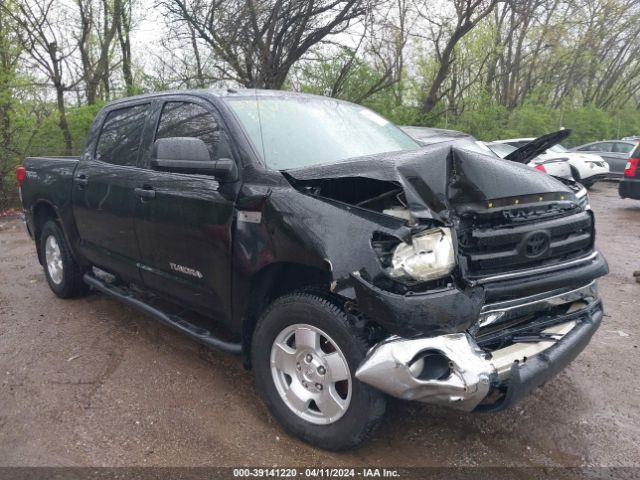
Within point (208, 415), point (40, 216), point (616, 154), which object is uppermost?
point (40, 216)

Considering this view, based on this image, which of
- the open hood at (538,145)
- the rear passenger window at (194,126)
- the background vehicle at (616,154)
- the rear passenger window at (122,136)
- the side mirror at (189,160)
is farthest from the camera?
the background vehicle at (616,154)

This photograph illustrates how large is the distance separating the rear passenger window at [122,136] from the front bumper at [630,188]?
407 inches

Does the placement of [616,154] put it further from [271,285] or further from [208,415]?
[208,415]

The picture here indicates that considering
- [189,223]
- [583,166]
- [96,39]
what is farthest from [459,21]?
[189,223]

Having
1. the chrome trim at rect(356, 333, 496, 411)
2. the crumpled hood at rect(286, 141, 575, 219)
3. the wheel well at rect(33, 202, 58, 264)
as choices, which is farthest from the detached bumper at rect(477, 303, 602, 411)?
the wheel well at rect(33, 202, 58, 264)

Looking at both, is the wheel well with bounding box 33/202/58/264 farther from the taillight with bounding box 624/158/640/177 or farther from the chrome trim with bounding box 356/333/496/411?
the taillight with bounding box 624/158/640/177

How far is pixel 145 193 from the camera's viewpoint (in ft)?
12.0

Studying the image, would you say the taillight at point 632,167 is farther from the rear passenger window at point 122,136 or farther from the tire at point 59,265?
the tire at point 59,265

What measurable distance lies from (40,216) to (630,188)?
428 inches

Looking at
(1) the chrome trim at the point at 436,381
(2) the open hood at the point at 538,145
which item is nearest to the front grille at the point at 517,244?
(1) the chrome trim at the point at 436,381

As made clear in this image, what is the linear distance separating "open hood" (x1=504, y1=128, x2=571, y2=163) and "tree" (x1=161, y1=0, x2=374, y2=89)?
381 inches

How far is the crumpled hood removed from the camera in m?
2.44

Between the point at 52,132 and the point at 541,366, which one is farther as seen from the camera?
the point at 52,132

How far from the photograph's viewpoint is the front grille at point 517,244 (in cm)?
250
